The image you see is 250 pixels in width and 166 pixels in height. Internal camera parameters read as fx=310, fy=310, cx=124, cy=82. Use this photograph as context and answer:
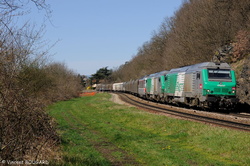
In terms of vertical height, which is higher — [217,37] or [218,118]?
[217,37]

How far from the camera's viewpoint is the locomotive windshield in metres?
21.9

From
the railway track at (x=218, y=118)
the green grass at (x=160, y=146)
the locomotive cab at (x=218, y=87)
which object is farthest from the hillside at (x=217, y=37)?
the green grass at (x=160, y=146)

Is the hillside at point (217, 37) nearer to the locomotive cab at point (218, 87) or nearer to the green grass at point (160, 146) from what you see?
the locomotive cab at point (218, 87)

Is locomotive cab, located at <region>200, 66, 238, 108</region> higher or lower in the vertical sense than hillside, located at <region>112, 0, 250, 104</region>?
lower

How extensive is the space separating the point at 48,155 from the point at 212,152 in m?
5.29

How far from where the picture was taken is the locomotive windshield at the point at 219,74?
21875 millimetres

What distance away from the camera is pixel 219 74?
22.0 metres

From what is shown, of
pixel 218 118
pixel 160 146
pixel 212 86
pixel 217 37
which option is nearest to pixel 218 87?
pixel 212 86

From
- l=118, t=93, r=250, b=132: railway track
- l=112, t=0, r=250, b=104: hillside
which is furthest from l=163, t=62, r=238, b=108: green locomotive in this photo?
l=112, t=0, r=250, b=104: hillside

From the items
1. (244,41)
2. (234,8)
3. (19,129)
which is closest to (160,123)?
(19,129)

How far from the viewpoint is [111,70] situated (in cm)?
15562

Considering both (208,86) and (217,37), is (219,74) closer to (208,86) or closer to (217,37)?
(208,86)

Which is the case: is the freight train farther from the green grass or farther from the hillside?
the green grass

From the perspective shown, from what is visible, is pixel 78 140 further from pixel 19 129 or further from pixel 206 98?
pixel 206 98
